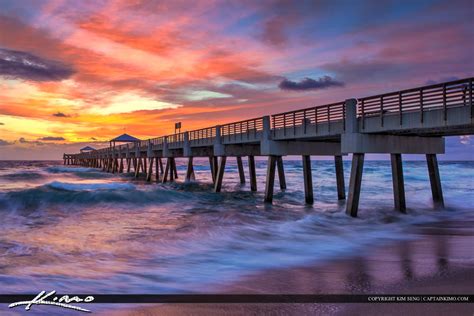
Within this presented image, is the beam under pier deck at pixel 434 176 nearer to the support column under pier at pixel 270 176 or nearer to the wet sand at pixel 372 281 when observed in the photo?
the wet sand at pixel 372 281

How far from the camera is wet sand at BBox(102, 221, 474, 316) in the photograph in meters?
5.50

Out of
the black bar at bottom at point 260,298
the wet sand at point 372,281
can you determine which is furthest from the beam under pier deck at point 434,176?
the black bar at bottom at point 260,298

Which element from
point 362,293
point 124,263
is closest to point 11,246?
point 124,263

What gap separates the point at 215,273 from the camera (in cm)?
825

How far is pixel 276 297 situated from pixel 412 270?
10.5ft

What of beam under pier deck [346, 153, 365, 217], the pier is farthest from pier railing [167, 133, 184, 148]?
beam under pier deck [346, 153, 365, 217]

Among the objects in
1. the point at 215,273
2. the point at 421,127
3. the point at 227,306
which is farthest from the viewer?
the point at 421,127

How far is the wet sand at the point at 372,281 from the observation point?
5.50 meters

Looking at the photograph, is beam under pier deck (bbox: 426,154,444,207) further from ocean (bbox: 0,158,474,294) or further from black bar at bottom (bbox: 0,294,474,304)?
black bar at bottom (bbox: 0,294,474,304)

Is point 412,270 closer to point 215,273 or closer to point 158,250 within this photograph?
point 215,273

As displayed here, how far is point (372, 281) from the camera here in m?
6.97

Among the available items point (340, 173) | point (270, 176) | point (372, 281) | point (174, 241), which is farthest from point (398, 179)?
point (372, 281)

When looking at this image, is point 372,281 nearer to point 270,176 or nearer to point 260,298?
point 260,298

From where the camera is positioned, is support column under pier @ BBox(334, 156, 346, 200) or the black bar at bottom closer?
the black bar at bottom
